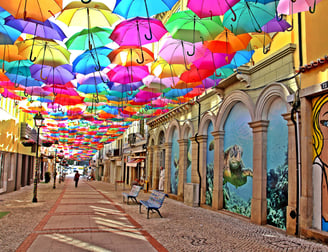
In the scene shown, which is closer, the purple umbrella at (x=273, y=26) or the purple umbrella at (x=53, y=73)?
the purple umbrella at (x=273, y=26)

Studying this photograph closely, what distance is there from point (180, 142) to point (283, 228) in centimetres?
1034

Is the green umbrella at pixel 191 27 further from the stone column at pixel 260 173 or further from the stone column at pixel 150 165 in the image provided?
the stone column at pixel 150 165

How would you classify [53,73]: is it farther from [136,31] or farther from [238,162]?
[238,162]

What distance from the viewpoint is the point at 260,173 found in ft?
34.2

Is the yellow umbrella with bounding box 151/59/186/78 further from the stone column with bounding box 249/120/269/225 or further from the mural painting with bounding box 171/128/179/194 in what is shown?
the mural painting with bounding box 171/128/179/194

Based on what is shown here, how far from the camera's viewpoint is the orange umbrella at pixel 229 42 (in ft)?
26.9

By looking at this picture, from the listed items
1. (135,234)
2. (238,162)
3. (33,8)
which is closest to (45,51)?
(33,8)

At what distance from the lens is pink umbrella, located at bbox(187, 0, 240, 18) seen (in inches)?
246

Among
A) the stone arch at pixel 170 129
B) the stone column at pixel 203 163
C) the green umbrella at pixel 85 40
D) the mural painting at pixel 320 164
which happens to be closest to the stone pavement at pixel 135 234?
the mural painting at pixel 320 164

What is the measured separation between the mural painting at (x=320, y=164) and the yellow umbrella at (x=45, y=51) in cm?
759

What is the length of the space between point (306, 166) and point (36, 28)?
311 inches

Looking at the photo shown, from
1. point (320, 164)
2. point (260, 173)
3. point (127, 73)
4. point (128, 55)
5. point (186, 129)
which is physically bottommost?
point (260, 173)

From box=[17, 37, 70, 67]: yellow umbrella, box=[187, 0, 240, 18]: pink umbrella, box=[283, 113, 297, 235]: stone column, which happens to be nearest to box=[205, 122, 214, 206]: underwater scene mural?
box=[283, 113, 297, 235]: stone column

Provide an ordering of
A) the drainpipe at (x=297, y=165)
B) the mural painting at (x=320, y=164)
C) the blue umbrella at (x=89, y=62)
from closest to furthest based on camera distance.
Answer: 1. the mural painting at (x=320, y=164)
2. the drainpipe at (x=297, y=165)
3. the blue umbrella at (x=89, y=62)
